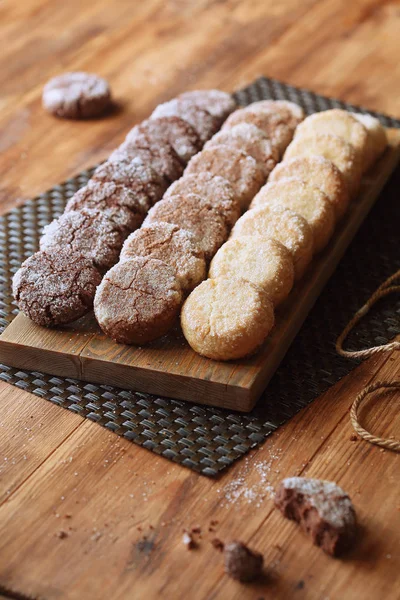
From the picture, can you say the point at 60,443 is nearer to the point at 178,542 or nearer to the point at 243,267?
the point at 178,542

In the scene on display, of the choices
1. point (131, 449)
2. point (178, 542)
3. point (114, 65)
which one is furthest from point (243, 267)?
point (114, 65)

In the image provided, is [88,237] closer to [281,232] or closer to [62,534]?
[281,232]

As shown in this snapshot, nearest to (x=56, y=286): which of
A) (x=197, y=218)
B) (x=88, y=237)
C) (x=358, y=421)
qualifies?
(x=88, y=237)

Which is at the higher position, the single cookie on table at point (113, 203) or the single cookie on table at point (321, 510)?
the single cookie on table at point (113, 203)

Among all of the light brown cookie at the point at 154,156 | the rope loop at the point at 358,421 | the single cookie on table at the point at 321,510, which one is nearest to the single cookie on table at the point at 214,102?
the light brown cookie at the point at 154,156

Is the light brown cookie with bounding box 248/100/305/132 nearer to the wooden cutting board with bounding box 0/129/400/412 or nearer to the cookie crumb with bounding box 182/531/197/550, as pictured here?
the wooden cutting board with bounding box 0/129/400/412

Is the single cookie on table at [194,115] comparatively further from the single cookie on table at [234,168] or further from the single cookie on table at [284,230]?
the single cookie on table at [284,230]
